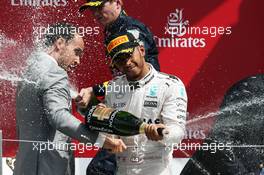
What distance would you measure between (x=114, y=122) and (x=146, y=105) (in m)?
0.18

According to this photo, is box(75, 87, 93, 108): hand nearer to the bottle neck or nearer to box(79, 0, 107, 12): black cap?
the bottle neck

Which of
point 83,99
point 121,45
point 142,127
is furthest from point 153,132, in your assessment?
point 83,99

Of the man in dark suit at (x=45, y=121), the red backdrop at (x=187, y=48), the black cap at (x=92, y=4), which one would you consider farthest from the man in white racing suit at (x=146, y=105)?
the red backdrop at (x=187, y=48)

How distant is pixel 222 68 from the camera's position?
453 cm

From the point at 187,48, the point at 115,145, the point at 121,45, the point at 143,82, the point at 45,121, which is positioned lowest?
the point at 115,145

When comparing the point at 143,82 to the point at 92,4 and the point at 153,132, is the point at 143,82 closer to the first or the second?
the point at 153,132

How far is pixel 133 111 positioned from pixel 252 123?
1.32 m

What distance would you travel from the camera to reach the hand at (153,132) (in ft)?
10.1

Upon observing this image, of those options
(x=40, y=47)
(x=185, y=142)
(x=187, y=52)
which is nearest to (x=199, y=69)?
(x=187, y=52)

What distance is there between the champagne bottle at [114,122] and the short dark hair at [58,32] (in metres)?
0.76

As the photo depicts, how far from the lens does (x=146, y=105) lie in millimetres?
3328

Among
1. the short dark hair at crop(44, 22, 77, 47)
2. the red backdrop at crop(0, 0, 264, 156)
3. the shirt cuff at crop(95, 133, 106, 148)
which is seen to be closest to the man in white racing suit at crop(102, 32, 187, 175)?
the shirt cuff at crop(95, 133, 106, 148)

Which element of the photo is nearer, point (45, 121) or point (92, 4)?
point (45, 121)

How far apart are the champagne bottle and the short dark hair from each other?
2.50ft
